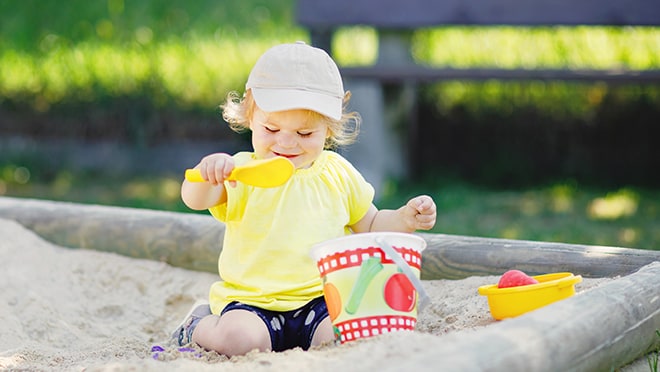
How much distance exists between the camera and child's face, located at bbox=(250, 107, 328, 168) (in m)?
1.84

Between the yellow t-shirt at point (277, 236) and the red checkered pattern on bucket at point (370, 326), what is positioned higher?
the yellow t-shirt at point (277, 236)

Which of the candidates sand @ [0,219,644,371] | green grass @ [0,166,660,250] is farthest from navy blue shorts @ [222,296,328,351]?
green grass @ [0,166,660,250]

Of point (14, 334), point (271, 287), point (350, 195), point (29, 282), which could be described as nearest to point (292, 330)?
point (271, 287)

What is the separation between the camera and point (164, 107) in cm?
492

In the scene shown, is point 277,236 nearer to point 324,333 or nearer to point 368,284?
point 324,333

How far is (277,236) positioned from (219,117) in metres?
2.99

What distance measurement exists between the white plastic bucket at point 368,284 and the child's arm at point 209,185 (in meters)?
0.24

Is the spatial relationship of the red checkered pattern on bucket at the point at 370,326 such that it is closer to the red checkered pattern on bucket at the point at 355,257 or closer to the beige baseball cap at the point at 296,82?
the red checkered pattern on bucket at the point at 355,257

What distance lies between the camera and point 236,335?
179cm

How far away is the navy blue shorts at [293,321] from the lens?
186 cm

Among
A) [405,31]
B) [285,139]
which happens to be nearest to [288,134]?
[285,139]

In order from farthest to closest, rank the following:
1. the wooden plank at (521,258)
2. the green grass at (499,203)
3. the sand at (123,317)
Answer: the green grass at (499,203), the wooden plank at (521,258), the sand at (123,317)

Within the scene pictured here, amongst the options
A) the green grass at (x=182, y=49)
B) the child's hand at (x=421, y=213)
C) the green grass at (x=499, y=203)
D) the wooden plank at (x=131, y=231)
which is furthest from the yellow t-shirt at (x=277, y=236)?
the green grass at (x=182, y=49)

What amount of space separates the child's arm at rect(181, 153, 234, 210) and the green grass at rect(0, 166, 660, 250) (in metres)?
1.71
